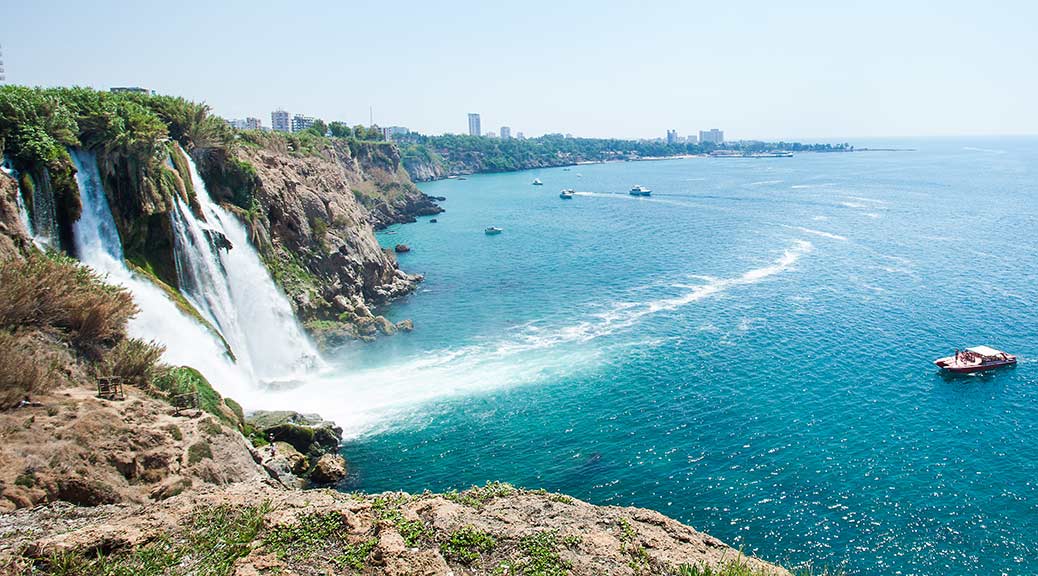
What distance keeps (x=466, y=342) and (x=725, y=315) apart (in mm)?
26253

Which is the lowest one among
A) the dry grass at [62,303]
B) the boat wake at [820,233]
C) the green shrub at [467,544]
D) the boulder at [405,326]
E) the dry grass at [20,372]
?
the boulder at [405,326]

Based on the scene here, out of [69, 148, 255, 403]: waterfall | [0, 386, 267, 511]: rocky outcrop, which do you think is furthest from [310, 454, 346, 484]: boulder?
[69, 148, 255, 403]: waterfall

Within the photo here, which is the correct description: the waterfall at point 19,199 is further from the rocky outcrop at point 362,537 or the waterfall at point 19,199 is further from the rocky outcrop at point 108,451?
the rocky outcrop at point 362,537

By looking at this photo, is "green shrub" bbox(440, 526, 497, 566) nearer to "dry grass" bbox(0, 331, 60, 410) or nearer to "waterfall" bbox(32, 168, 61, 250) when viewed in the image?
"dry grass" bbox(0, 331, 60, 410)

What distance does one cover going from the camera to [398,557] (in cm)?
1795

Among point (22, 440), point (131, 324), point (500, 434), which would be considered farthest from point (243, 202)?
point (22, 440)

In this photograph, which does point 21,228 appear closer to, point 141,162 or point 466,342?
point 141,162

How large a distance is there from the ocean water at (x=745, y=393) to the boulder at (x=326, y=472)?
1.10 metres

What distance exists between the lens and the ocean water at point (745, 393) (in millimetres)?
32406

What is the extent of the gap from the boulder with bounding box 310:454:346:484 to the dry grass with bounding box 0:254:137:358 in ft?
39.9

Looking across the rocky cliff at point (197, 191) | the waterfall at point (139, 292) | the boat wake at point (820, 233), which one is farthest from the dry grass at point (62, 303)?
the boat wake at point (820, 233)

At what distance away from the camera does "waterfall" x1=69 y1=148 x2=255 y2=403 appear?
124 feet

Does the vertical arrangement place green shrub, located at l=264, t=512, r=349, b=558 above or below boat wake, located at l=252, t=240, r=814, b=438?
above

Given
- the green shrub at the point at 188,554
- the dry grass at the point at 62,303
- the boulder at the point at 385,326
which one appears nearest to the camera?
the green shrub at the point at 188,554
